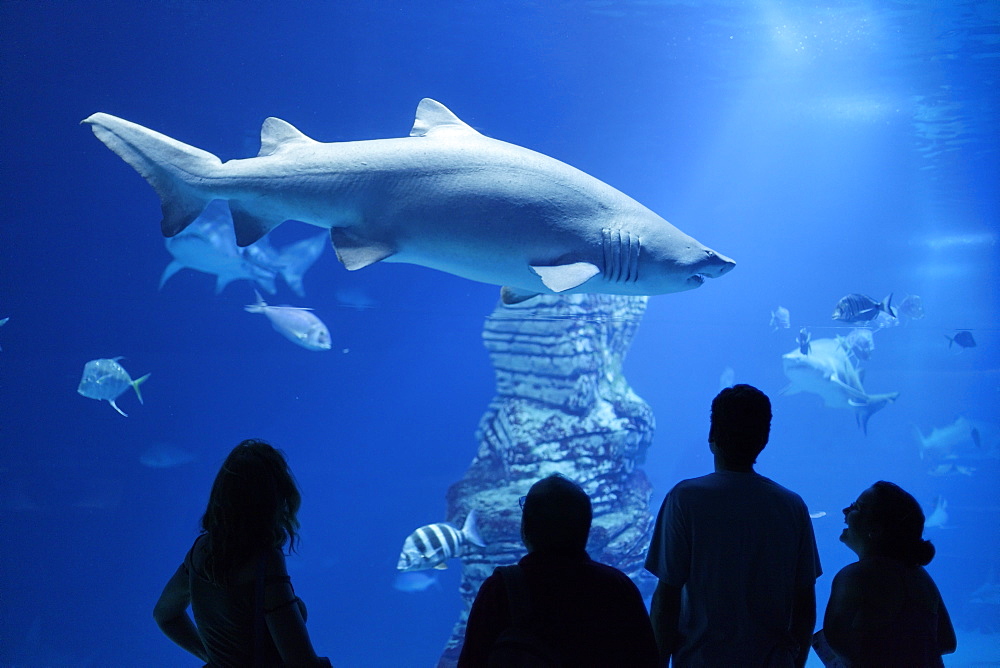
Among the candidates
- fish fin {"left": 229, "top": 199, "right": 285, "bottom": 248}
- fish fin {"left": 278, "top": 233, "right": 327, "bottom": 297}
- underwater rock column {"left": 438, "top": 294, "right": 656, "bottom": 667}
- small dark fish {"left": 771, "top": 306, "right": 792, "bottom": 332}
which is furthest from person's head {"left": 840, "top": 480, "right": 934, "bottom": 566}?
small dark fish {"left": 771, "top": 306, "right": 792, "bottom": 332}

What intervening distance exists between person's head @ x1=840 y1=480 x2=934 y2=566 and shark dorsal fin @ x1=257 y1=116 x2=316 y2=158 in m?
2.67

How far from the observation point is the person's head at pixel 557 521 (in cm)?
165

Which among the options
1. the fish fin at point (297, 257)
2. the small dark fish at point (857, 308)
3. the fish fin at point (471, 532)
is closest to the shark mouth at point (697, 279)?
the fish fin at point (471, 532)

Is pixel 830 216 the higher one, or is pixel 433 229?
pixel 830 216

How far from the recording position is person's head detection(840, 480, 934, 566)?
2117mm

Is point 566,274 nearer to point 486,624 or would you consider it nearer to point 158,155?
point 486,624

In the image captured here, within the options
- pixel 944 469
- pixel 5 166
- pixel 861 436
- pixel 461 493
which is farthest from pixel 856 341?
pixel 861 436

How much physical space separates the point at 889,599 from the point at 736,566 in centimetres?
51

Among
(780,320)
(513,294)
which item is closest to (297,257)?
(513,294)

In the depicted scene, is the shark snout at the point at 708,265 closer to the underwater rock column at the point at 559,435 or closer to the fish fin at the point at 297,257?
the underwater rock column at the point at 559,435

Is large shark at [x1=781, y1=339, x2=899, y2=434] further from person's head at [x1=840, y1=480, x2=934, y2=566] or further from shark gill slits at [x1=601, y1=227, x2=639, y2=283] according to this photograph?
person's head at [x1=840, y1=480, x2=934, y2=566]

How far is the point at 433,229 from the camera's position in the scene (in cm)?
279

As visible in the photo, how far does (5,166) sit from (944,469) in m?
22.9

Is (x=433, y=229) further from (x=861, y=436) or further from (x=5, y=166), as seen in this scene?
(x=861, y=436)
